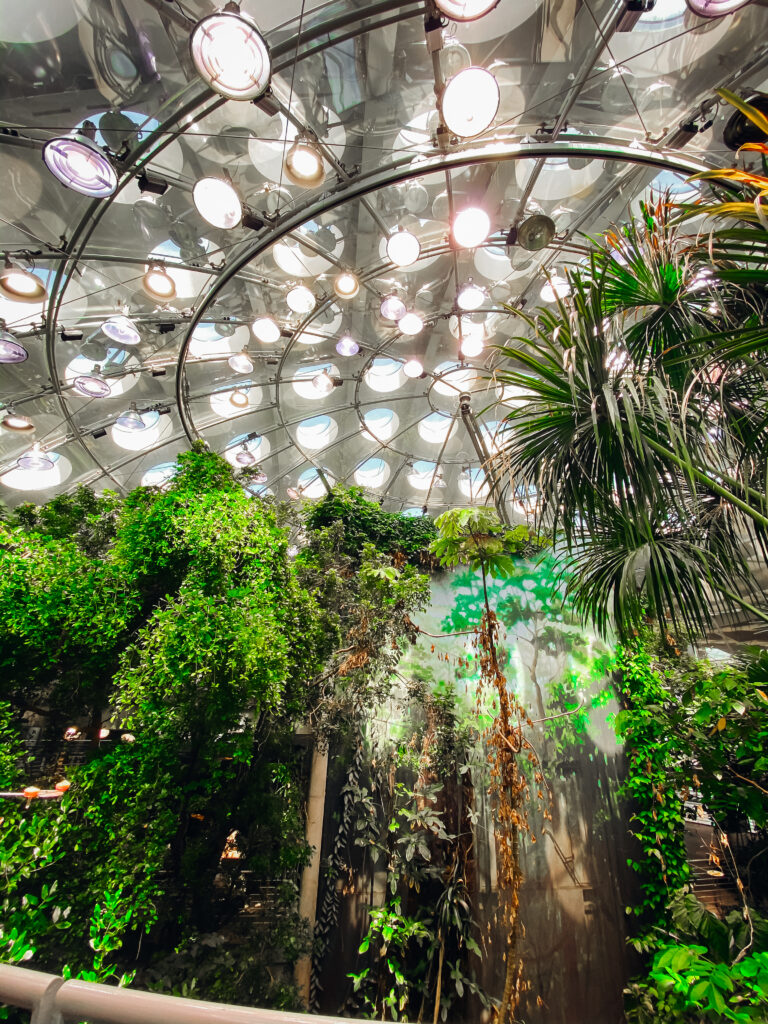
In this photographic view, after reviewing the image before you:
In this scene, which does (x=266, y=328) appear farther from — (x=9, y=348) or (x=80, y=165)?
(x=9, y=348)

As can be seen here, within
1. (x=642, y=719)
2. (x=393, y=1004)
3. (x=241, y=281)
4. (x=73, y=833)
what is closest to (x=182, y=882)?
(x=73, y=833)

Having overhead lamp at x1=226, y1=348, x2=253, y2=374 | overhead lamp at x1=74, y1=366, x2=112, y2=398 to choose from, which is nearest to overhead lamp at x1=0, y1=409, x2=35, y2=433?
overhead lamp at x1=74, y1=366, x2=112, y2=398

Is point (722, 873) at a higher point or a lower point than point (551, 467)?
lower

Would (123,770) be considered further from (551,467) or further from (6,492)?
(6,492)

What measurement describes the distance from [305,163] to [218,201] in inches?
43.5

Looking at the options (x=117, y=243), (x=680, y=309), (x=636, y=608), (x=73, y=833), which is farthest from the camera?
(x=117, y=243)

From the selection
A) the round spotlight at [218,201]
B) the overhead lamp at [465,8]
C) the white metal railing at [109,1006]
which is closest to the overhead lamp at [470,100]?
the overhead lamp at [465,8]

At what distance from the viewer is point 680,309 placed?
3.40m

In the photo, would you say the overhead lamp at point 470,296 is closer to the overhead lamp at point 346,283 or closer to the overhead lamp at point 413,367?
the overhead lamp at point 346,283

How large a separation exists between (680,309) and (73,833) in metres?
7.28

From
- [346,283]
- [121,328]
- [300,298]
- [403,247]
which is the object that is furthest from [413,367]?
[121,328]

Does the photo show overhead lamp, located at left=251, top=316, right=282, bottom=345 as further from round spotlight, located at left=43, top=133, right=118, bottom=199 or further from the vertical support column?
the vertical support column

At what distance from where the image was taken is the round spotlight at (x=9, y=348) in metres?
6.29

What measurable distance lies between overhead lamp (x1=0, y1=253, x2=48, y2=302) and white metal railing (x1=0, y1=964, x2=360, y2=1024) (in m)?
7.13
